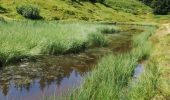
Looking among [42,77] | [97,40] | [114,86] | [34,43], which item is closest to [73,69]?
[34,43]

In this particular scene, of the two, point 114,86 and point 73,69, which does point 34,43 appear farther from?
point 114,86

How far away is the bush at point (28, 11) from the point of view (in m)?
66.6

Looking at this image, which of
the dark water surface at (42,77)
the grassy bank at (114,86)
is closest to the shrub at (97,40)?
the dark water surface at (42,77)

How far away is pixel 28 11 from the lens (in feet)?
218

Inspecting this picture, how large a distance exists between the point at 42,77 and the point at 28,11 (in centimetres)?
5022

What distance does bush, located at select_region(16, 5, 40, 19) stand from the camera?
66562 millimetres

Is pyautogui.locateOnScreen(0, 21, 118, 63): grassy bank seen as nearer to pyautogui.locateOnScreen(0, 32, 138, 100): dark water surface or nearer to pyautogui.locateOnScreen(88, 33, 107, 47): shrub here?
pyautogui.locateOnScreen(0, 32, 138, 100): dark water surface

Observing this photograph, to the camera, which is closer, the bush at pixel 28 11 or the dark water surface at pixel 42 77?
the dark water surface at pixel 42 77

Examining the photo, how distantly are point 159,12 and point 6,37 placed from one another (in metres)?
127

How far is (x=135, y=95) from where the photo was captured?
12156 mm

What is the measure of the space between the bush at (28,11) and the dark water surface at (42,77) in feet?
139

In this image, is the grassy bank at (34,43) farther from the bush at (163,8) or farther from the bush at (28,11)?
the bush at (163,8)

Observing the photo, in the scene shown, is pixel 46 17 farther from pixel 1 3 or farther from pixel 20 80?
pixel 20 80

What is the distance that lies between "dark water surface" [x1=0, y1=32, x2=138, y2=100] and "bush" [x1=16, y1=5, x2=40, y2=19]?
42442 mm
